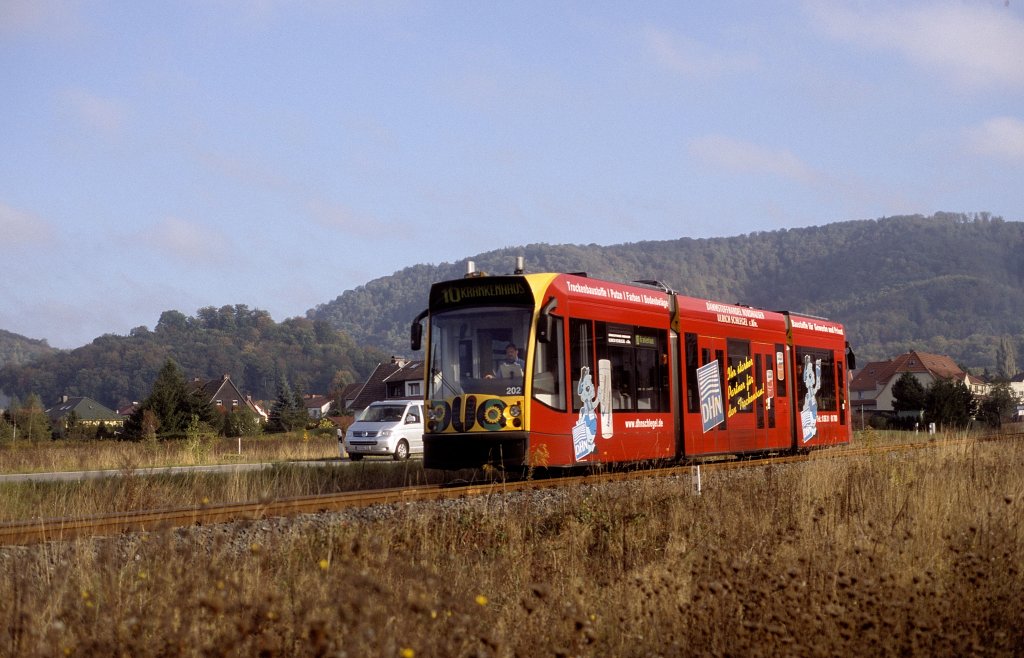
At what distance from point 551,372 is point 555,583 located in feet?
25.8

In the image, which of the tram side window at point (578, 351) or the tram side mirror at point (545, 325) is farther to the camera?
the tram side window at point (578, 351)

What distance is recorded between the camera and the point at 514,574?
27.2 feet

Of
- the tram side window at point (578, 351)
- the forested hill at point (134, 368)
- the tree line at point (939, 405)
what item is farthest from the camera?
the forested hill at point (134, 368)

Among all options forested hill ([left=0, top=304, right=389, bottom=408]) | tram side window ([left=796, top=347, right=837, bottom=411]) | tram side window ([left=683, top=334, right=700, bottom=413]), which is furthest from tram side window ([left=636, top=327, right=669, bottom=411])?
Answer: forested hill ([left=0, top=304, right=389, bottom=408])

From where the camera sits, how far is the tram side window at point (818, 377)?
79.4 feet

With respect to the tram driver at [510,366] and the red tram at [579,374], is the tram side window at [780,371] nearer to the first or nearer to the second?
the red tram at [579,374]

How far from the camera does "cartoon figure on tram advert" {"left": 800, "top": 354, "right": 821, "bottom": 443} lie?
24219 millimetres

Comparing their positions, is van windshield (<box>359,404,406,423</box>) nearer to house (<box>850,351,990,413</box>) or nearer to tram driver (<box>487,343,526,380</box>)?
tram driver (<box>487,343,526,380</box>)

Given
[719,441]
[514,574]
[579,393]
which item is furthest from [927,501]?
[719,441]

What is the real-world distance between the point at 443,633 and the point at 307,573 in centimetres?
183

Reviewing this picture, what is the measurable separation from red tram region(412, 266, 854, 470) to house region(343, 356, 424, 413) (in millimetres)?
97851

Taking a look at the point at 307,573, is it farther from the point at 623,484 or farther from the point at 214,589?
the point at 623,484

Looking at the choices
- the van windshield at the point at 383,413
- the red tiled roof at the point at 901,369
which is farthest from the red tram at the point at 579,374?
the red tiled roof at the point at 901,369

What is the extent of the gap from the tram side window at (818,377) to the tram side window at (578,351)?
28.8 ft
